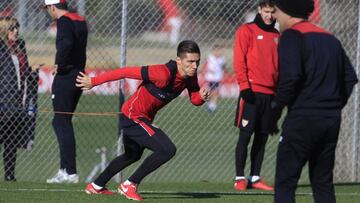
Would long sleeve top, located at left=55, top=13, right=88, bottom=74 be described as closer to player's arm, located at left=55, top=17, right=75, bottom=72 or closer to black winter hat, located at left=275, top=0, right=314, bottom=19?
player's arm, located at left=55, top=17, right=75, bottom=72

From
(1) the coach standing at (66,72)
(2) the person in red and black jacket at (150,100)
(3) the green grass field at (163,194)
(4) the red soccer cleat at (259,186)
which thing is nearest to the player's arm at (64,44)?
(1) the coach standing at (66,72)

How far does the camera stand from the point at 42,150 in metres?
15.1

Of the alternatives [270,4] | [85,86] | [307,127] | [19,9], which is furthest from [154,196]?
[19,9]

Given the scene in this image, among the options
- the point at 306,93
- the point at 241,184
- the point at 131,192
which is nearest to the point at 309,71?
the point at 306,93

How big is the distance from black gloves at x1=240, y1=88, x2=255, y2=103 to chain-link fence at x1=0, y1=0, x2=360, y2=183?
2.02m

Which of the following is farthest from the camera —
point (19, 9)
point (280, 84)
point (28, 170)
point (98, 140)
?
point (98, 140)

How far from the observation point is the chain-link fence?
1267 centimetres

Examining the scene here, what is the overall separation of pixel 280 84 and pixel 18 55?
18.2ft

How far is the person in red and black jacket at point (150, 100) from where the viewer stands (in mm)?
9258

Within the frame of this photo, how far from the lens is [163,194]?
1009 centimetres

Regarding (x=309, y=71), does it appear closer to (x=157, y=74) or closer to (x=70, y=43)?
(x=157, y=74)

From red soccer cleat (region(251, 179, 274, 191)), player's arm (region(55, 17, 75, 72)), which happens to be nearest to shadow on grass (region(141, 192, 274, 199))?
red soccer cleat (region(251, 179, 274, 191))

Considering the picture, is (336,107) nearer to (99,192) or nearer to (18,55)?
(99,192)

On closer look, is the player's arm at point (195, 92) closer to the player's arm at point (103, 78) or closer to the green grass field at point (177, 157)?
the player's arm at point (103, 78)
